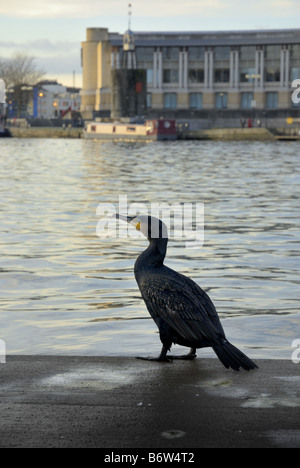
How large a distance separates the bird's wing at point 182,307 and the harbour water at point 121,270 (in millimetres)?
1861

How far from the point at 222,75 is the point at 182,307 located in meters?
141

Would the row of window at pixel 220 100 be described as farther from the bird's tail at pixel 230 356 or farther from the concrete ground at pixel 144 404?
the bird's tail at pixel 230 356

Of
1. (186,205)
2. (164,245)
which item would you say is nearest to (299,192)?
(186,205)

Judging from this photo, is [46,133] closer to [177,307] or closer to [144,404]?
[177,307]

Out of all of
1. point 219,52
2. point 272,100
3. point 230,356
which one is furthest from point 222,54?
point 230,356

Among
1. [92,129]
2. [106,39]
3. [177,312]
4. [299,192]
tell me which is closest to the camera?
[177,312]

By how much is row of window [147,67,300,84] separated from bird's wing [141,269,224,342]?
449ft

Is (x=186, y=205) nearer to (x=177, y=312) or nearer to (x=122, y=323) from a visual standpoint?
(x=122, y=323)

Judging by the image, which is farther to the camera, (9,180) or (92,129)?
(92,129)

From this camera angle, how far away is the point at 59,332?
11023 millimetres

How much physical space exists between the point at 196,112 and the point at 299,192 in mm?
108777

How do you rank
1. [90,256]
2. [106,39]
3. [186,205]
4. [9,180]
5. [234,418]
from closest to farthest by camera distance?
1. [234,418]
2. [90,256]
3. [186,205]
4. [9,180]
5. [106,39]

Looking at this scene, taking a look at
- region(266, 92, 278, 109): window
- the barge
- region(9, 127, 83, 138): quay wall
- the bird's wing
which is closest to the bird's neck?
the bird's wing

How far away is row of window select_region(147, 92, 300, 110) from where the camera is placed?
144 metres
